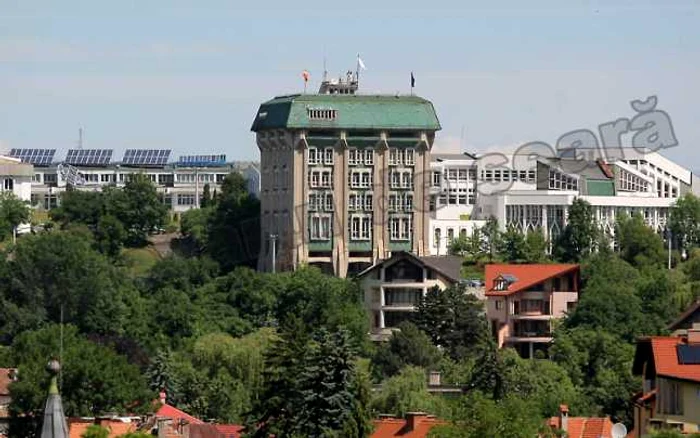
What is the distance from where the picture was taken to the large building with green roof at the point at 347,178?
571 feet

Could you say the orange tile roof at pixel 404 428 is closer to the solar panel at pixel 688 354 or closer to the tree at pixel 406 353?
the solar panel at pixel 688 354

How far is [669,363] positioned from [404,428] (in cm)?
1846

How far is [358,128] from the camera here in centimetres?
17450

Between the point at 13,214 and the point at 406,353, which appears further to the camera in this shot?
the point at 13,214

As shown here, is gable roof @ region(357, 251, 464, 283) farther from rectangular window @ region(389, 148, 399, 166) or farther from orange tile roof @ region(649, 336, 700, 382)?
orange tile roof @ region(649, 336, 700, 382)

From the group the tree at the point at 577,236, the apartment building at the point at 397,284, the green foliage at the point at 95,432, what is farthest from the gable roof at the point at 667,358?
the tree at the point at 577,236

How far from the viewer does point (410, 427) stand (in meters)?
78.2

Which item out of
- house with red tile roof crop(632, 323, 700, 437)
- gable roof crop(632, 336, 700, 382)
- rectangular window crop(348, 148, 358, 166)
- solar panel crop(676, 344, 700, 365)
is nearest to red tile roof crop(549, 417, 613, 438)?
house with red tile roof crop(632, 323, 700, 437)

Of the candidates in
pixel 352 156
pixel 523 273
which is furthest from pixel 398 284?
pixel 352 156

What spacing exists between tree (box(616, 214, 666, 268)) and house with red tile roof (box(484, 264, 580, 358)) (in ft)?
46.5

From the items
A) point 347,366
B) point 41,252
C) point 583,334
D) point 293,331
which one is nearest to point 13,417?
point 293,331

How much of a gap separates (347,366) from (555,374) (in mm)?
44530

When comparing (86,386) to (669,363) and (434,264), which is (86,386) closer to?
(669,363)

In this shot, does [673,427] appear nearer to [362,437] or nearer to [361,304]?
[362,437]
